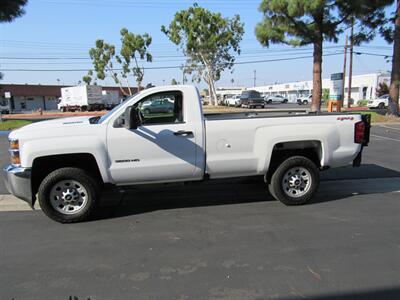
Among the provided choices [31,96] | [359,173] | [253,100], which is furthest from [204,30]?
[31,96]

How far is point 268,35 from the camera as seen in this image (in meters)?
23.7

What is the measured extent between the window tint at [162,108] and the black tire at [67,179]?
3.89ft

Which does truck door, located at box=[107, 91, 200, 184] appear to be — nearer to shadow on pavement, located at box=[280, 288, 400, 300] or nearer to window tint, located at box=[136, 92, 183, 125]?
window tint, located at box=[136, 92, 183, 125]

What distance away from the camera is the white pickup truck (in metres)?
5.28

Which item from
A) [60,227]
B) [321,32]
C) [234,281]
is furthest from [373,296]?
[321,32]

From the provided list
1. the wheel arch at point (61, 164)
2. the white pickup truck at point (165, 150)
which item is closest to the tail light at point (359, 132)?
the white pickup truck at point (165, 150)

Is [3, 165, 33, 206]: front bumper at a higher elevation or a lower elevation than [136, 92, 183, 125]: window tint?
A: lower

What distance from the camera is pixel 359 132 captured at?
247 inches

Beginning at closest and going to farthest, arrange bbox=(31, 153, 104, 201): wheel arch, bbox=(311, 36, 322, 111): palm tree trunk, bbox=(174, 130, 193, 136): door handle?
bbox=(31, 153, 104, 201): wheel arch → bbox=(174, 130, 193, 136): door handle → bbox=(311, 36, 322, 111): palm tree trunk

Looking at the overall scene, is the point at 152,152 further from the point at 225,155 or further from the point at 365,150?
the point at 365,150

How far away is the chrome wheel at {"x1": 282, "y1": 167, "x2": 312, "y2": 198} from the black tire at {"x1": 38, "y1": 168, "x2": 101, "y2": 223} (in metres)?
2.95

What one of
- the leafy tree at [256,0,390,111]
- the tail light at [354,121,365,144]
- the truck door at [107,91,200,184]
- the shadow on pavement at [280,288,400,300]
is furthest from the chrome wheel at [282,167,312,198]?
the leafy tree at [256,0,390,111]

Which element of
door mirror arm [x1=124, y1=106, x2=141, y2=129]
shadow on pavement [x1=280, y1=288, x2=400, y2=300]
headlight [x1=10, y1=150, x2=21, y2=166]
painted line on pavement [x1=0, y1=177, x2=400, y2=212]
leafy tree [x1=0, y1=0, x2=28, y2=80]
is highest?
leafy tree [x1=0, y1=0, x2=28, y2=80]

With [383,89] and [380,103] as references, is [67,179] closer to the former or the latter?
[380,103]
